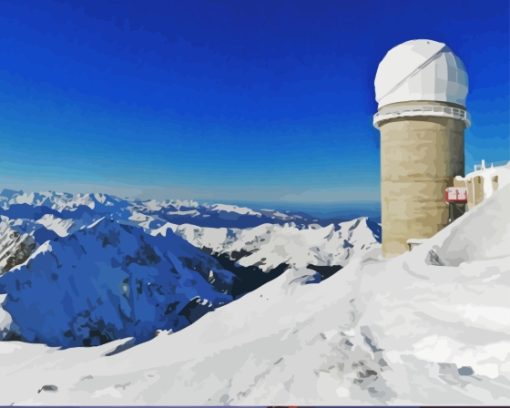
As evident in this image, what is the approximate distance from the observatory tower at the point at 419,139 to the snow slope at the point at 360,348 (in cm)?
547

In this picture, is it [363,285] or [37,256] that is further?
[37,256]

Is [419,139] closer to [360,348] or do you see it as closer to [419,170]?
[419,170]

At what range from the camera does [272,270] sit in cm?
16325

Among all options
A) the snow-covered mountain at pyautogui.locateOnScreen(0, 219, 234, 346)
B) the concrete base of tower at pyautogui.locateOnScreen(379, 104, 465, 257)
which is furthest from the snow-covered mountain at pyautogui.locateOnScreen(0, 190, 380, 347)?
→ the concrete base of tower at pyautogui.locateOnScreen(379, 104, 465, 257)

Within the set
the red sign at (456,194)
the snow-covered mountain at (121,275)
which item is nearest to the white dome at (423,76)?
the red sign at (456,194)

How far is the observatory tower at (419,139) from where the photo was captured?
21938 mm

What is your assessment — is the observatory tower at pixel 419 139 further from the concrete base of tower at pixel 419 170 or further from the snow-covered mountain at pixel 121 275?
the snow-covered mountain at pixel 121 275

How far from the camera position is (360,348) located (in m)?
9.86

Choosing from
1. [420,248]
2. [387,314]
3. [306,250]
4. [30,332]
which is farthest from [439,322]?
[306,250]

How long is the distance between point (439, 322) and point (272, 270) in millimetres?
154827

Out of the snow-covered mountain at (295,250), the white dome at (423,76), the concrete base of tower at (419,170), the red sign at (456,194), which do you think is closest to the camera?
the red sign at (456,194)

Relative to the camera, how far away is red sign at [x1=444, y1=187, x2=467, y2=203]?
851 inches

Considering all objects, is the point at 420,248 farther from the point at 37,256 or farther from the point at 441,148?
the point at 37,256

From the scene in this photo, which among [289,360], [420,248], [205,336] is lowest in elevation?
[205,336]
